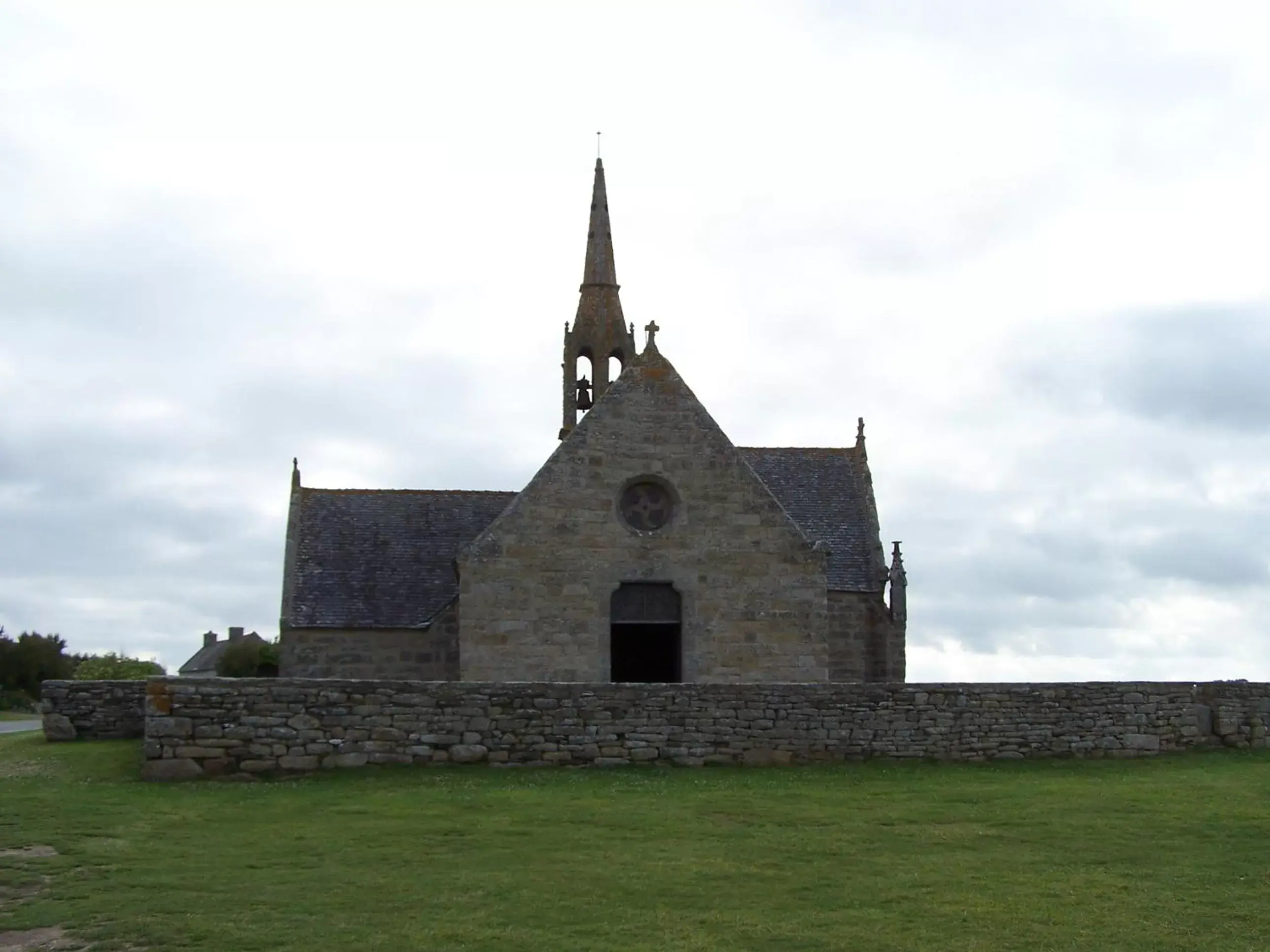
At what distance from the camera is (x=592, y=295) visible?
40656 mm

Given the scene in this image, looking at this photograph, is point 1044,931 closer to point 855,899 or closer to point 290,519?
point 855,899

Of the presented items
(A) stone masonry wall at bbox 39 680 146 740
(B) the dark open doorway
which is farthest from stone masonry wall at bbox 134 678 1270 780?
(B) the dark open doorway

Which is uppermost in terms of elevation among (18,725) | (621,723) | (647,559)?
(647,559)

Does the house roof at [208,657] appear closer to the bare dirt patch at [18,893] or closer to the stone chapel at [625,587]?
the stone chapel at [625,587]

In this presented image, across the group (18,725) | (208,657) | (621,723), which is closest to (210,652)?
(208,657)

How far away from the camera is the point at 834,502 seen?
118ft

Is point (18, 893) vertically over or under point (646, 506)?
under

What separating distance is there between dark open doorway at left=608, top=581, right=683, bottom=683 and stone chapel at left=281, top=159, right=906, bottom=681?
37 mm

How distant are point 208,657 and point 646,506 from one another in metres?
55.7

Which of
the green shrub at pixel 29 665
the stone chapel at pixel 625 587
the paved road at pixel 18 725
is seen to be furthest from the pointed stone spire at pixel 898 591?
the green shrub at pixel 29 665

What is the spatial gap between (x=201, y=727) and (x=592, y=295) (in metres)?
21.8

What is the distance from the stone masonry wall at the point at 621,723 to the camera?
2141 cm

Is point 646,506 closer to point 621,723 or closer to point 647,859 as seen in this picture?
point 621,723

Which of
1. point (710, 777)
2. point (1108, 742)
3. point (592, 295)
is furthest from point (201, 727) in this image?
point (592, 295)
